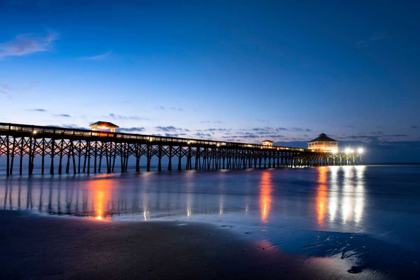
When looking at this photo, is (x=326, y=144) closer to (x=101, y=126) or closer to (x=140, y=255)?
(x=101, y=126)

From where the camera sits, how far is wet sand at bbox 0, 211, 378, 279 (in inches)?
163

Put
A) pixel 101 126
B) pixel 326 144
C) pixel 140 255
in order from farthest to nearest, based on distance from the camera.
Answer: pixel 326 144 → pixel 101 126 → pixel 140 255

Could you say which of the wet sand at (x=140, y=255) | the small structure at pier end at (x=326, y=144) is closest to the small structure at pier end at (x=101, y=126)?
the wet sand at (x=140, y=255)

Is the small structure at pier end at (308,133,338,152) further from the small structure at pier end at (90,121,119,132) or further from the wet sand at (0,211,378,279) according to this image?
the wet sand at (0,211,378,279)

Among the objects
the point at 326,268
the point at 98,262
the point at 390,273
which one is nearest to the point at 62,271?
the point at 98,262

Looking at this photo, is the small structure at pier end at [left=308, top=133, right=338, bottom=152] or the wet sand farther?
the small structure at pier end at [left=308, top=133, right=338, bottom=152]

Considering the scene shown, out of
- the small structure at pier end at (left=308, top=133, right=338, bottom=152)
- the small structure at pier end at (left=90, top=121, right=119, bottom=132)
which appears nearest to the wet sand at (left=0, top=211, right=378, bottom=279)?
the small structure at pier end at (left=90, top=121, right=119, bottom=132)

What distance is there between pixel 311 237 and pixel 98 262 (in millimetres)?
4578

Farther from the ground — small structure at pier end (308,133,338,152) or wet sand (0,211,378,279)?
small structure at pier end (308,133,338,152)

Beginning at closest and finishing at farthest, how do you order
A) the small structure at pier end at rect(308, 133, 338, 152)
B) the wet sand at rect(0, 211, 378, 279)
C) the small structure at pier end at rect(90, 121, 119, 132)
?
the wet sand at rect(0, 211, 378, 279) < the small structure at pier end at rect(90, 121, 119, 132) < the small structure at pier end at rect(308, 133, 338, 152)

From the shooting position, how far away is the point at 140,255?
4941 millimetres

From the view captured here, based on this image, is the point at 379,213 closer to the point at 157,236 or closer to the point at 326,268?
the point at 326,268

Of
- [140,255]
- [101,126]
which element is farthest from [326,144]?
[140,255]

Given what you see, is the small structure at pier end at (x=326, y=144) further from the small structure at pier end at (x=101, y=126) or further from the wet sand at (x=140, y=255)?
the wet sand at (x=140, y=255)
